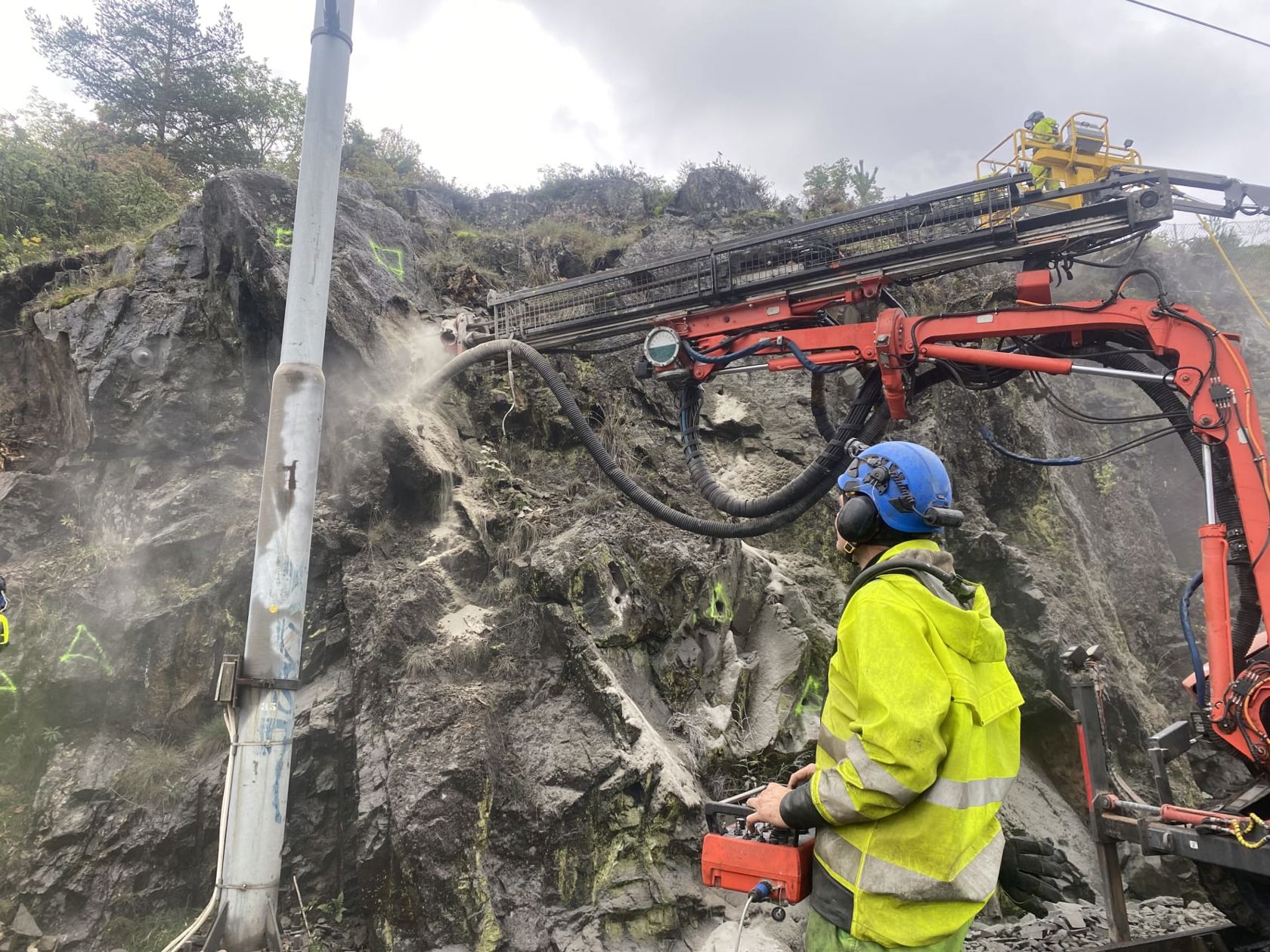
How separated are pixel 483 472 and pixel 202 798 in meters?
3.13

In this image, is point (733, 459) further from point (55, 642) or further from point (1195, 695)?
point (55, 642)

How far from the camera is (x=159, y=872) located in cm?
471

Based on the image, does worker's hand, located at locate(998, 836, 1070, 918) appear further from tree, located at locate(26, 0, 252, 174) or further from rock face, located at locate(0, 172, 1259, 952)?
tree, located at locate(26, 0, 252, 174)

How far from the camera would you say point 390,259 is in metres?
7.95

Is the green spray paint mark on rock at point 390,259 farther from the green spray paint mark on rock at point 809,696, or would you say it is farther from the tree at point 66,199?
the green spray paint mark on rock at point 809,696

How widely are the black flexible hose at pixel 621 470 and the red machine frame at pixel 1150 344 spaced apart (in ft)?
1.72

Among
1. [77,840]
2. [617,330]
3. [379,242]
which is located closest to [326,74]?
[617,330]

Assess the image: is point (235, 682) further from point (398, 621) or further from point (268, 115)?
point (268, 115)

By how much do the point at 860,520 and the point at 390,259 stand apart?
7.23 meters

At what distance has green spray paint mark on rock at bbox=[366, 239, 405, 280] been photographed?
304 inches

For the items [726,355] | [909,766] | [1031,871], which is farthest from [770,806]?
[1031,871]

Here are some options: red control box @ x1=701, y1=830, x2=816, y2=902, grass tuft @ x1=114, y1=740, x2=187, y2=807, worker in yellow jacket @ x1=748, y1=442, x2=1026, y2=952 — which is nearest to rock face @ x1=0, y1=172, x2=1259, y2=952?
grass tuft @ x1=114, y1=740, x2=187, y2=807

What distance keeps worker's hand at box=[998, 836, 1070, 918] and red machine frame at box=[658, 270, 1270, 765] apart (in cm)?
263

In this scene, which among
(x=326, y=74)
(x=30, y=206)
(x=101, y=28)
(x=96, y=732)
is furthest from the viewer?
(x=101, y=28)
